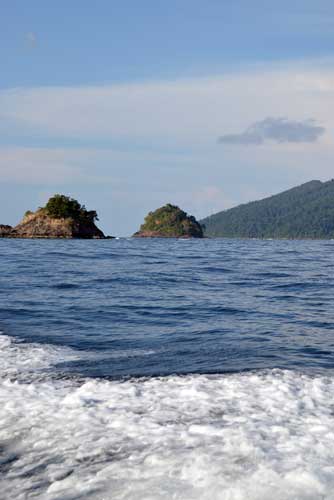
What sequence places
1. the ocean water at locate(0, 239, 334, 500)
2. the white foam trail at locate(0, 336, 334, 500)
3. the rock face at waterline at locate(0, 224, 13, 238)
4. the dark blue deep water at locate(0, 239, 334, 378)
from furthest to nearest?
1. the rock face at waterline at locate(0, 224, 13, 238)
2. the dark blue deep water at locate(0, 239, 334, 378)
3. the ocean water at locate(0, 239, 334, 500)
4. the white foam trail at locate(0, 336, 334, 500)

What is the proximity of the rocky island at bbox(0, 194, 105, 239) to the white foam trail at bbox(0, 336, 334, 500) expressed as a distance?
12582cm

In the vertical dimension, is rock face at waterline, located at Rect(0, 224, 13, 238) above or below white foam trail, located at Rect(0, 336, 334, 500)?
above

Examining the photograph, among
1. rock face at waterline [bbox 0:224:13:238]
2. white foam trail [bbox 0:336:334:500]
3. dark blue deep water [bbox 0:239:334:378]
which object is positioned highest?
rock face at waterline [bbox 0:224:13:238]

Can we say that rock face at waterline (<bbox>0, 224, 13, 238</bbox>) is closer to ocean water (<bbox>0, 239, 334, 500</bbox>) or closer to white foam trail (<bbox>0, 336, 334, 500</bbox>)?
ocean water (<bbox>0, 239, 334, 500</bbox>)

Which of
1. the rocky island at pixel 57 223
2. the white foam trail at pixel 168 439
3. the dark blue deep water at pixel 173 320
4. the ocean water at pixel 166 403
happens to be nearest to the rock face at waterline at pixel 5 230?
the rocky island at pixel 57 223

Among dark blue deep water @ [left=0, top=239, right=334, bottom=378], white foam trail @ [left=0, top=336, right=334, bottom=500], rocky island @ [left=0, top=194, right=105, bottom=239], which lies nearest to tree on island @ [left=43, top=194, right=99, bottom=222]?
rocky island @ [left=0, top=194, right=105, bottom=239]

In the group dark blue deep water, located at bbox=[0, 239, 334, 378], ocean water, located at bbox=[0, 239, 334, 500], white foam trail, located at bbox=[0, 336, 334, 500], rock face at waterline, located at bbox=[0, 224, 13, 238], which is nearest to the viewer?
white foam trail, located at bbox=[0, 336, 334, 500]

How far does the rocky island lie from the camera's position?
434ft

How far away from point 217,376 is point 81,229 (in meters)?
132

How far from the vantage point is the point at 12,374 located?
8453 mm

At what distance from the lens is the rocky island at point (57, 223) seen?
13238 centimetres

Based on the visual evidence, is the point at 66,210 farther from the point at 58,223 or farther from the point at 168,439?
the point at 168,439

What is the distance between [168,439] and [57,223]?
131546mm

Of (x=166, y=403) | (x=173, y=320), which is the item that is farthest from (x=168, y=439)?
(x=173, y=320)
